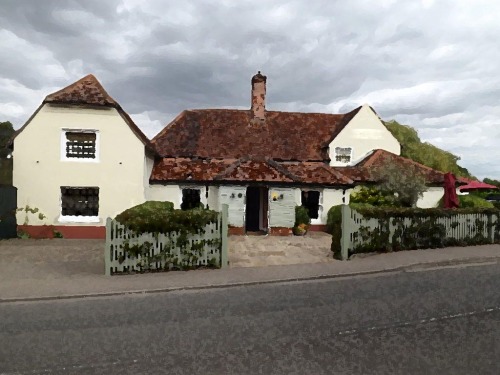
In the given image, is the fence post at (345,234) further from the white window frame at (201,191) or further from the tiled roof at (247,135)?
the tiled roof at (247,135)

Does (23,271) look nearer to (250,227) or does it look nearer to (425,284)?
(425,284)

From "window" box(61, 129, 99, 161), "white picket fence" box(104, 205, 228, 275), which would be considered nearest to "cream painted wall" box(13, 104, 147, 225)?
"window" box(61, 129, 99, 161)

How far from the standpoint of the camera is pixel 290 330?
5555mm

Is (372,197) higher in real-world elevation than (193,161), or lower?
lower

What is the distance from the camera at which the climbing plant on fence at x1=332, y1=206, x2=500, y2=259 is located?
12.2 m

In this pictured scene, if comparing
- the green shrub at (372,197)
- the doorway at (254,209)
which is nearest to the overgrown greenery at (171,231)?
the doorway at (254,209)

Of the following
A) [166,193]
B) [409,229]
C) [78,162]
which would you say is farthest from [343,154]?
[78,162]

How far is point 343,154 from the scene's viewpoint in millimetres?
23875

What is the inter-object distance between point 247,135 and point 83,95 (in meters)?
10.4

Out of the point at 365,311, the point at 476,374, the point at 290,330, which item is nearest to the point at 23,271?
the point at 290,330

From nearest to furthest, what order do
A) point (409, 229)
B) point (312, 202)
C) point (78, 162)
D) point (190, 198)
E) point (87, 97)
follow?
1. point (409, 229)
2. point (87, 97)
3. point (78, 162)
4. point (190, 198)
5. point (312, 202)

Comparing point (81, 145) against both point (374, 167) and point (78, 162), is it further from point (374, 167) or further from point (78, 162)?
point (374, 167)

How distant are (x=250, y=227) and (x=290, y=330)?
598 inches

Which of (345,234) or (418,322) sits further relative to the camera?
(345,234)
